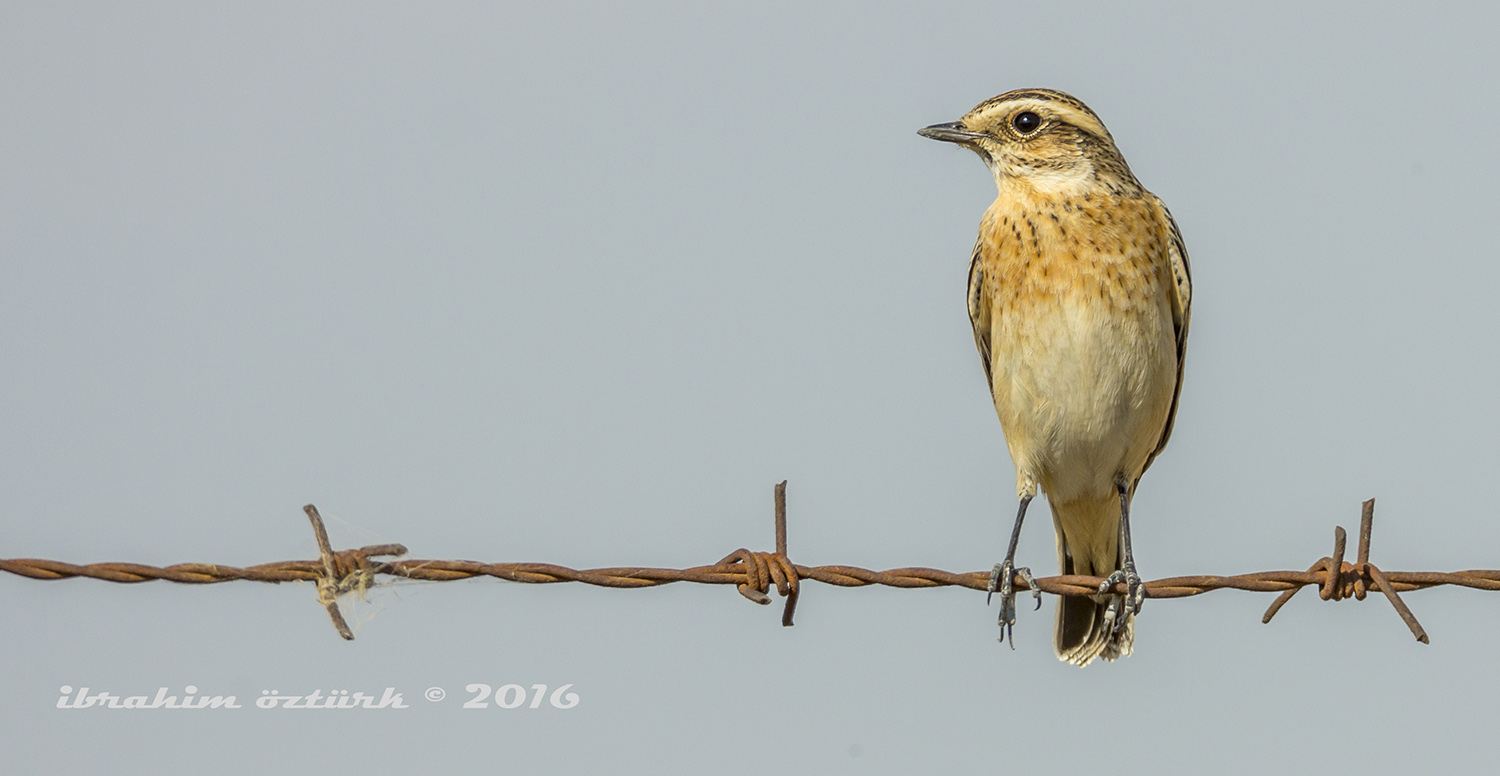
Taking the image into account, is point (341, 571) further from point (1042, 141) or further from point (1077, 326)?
point (1042, 141)

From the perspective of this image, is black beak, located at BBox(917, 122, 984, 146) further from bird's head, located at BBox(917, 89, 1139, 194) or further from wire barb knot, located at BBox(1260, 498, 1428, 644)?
wire barb knot, located at BBox(1260, 498, 1428, 644)

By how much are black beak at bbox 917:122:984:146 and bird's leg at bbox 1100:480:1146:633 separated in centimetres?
210

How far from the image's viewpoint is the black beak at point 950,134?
8516mm

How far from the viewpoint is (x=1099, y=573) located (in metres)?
8.62

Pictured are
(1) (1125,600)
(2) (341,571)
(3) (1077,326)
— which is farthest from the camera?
(1) (1125,600)

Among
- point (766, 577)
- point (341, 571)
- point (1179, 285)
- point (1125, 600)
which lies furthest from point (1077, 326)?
point (341, 571)

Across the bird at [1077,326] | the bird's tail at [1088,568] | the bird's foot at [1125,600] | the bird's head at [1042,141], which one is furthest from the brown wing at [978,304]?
the bird's foot at [1125,600]

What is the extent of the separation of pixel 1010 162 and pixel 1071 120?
0.40 metres

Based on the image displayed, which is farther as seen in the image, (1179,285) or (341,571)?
(1179,285)

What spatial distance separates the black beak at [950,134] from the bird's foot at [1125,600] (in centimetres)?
253

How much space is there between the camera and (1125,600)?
769 cm

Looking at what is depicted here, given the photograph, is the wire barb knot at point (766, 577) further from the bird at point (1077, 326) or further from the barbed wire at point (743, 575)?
the bird at point (1077, 326)

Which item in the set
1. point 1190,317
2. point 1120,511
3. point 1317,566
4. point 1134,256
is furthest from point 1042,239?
point 1317,566

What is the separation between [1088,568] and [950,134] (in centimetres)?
→ 261
